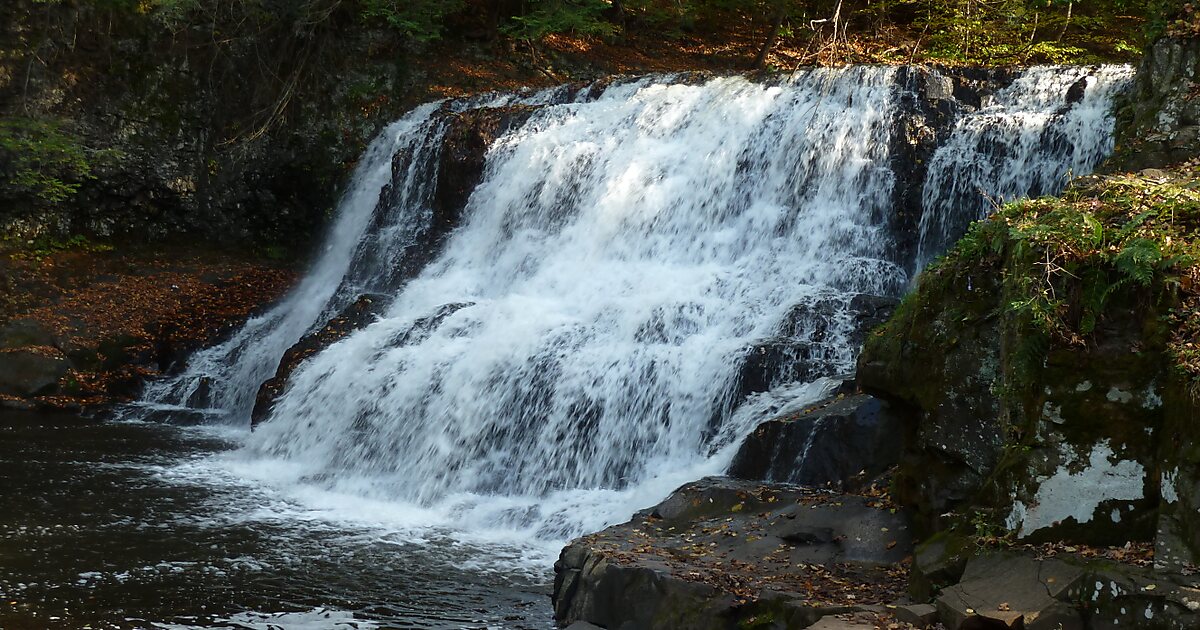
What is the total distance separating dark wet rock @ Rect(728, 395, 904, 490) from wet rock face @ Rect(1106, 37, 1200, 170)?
8.54 feet

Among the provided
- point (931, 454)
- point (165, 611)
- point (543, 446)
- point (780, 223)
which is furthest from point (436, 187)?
point (931, 454)

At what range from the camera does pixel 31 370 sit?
14.5 m

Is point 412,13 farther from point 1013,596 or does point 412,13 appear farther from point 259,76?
point 1013,596

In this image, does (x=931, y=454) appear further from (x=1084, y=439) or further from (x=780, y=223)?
(x=780, y=223)

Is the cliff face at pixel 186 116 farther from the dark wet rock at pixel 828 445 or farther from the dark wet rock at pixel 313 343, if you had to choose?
the dark wet rock at pixel 828 445

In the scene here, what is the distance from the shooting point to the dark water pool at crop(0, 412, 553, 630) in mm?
6766

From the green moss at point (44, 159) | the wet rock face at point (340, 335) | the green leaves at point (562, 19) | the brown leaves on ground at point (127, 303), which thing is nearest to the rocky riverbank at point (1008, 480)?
the wet rock face at point (340, 335)

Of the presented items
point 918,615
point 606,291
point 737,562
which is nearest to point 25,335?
point 606,291

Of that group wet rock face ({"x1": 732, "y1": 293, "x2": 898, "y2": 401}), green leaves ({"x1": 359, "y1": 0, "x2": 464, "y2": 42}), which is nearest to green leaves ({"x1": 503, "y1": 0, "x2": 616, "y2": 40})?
green leaves ({"x1": 359, "y1": 0, "x2": 464, "y2": 42})

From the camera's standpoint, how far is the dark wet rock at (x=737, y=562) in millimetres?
5648

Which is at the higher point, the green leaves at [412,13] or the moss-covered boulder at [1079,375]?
the green leaves at [412,13]

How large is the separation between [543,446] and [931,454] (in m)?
4.45

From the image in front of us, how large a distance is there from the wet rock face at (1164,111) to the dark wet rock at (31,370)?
13.2m

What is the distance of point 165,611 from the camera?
6801mm
